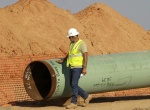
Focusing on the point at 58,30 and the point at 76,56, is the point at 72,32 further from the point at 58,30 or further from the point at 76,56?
the point at 58,30

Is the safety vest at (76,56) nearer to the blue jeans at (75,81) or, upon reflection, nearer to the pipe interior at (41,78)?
the blue jeans at (75,81)

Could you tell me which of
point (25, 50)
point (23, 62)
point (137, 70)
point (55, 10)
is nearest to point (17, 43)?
point (25, 50)

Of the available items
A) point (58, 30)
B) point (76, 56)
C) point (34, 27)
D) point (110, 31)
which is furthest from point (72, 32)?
point (110, 31)

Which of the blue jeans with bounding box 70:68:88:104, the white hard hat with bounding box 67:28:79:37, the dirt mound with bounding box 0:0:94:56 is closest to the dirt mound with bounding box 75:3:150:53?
the dirt mound with bounding box 0:0:94:56

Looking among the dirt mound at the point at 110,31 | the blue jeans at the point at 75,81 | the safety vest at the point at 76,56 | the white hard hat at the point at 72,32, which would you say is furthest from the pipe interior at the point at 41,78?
the dirt mound at the point at 110,31

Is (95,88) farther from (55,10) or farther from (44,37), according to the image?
(55,10)

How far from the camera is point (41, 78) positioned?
11539 mm

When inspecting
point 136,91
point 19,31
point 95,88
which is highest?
point 19,31

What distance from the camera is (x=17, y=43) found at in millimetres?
19234

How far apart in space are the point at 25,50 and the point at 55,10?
5441 millimetres

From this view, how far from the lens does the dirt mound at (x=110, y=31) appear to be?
23219 mm

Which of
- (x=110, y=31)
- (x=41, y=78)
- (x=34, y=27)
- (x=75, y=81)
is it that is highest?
(x=34, y=27)

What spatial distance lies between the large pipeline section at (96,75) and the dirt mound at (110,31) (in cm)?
1091

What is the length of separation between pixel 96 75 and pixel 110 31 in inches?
559
